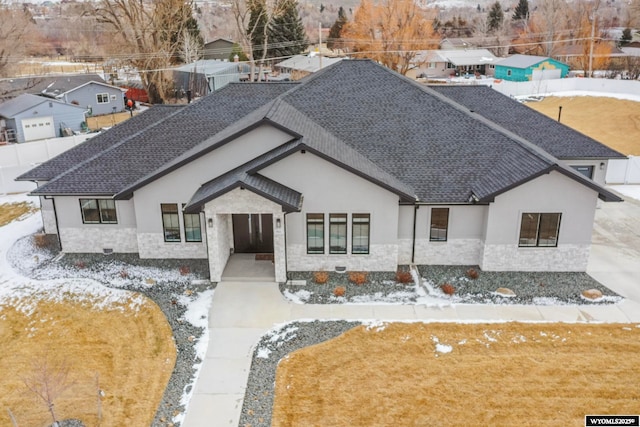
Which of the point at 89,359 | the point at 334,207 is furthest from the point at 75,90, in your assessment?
the point at 89,359

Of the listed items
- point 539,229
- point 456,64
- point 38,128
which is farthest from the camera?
point 456,64

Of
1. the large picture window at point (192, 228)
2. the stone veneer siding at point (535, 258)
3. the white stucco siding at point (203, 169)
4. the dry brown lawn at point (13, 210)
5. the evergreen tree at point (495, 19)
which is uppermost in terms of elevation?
the evergreen tree at point (495, 19)

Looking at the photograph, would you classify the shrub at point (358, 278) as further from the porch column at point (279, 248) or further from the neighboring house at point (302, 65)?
the neighboring house at point (302, 65)

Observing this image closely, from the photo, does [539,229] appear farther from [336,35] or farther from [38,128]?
[336,35]

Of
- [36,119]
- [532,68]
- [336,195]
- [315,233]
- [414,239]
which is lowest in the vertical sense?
[414,239]

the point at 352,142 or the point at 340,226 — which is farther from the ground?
the point at 352,142

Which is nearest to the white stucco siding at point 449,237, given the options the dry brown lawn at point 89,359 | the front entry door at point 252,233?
the front entry door at point 252,233

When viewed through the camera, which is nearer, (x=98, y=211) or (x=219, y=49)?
(x=98, y=211)

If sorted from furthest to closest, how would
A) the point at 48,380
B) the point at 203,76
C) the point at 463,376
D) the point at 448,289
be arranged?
the point at 203,76, the point at 448,289, the point at 463,376, the point at 48,380
